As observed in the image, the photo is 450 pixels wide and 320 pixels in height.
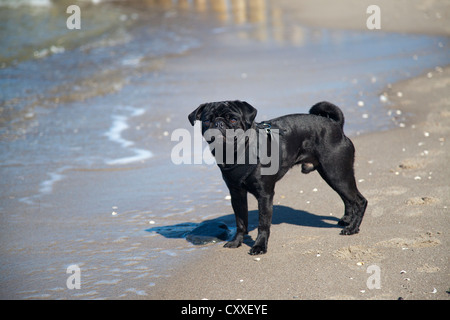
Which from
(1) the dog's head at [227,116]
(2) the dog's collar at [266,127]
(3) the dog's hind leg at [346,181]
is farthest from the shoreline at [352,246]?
(1) the dog's head at [227,116]

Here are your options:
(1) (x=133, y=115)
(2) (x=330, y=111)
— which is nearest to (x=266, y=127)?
(2) (x=330, y=111)

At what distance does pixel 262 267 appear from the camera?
212 inches

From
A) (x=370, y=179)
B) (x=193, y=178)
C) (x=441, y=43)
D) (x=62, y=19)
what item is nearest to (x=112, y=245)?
(x=193, y=178)

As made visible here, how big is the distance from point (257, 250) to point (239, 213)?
45cm

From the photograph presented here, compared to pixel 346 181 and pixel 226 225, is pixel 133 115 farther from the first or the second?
pixel 346 181

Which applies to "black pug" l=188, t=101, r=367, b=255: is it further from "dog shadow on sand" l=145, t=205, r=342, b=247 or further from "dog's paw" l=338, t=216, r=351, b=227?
"dog shadow on sand" l=145, t=205, r=342, b=247

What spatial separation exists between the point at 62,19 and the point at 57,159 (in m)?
22.0

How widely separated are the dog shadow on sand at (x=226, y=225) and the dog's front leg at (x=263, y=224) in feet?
1.02

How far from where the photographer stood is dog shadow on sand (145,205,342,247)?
239 inches

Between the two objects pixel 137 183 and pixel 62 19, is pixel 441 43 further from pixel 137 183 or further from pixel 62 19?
pixel 62 19

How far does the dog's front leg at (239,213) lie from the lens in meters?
5.83

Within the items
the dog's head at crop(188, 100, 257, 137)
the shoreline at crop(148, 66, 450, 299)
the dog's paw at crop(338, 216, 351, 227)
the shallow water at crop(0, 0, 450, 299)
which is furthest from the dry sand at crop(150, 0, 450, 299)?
the dog's head at crop(188, 100, 257, 137)

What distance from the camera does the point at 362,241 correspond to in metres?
5.79

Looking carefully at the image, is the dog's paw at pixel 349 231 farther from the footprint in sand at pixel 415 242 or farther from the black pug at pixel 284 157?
the footprint in sand at pixel 415 242
